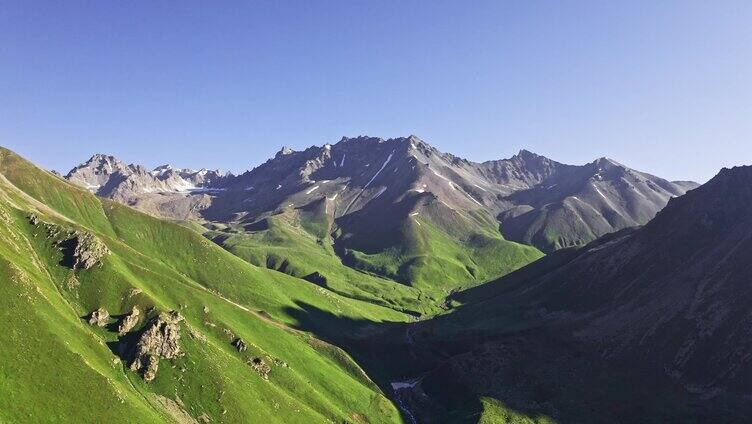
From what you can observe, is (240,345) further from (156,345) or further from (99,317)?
(99,317)

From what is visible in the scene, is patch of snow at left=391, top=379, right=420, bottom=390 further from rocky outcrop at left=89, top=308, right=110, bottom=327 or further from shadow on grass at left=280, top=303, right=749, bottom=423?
rocky outcrop at left=89, top=308, right=110, bottom=327

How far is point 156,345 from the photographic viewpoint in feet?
431

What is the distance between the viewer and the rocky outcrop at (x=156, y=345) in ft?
414

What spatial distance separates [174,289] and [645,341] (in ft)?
522

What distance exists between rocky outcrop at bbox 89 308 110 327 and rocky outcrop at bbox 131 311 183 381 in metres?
11.6

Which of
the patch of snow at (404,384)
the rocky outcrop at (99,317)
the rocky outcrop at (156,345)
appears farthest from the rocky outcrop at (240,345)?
the patch of snow at (404,384)

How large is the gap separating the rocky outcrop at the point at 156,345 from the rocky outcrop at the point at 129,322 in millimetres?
5281

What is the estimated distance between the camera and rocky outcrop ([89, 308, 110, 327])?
13568 centimetres

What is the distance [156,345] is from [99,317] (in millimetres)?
18658

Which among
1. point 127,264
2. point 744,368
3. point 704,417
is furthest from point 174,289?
point 744,368

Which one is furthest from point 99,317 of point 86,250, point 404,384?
point 404,384

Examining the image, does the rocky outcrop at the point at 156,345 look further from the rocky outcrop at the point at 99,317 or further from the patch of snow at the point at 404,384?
the patch of snow at the point at 404,384

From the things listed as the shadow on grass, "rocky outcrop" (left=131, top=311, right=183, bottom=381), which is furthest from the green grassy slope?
the shadow on grass

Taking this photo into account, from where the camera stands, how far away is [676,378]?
540ft
